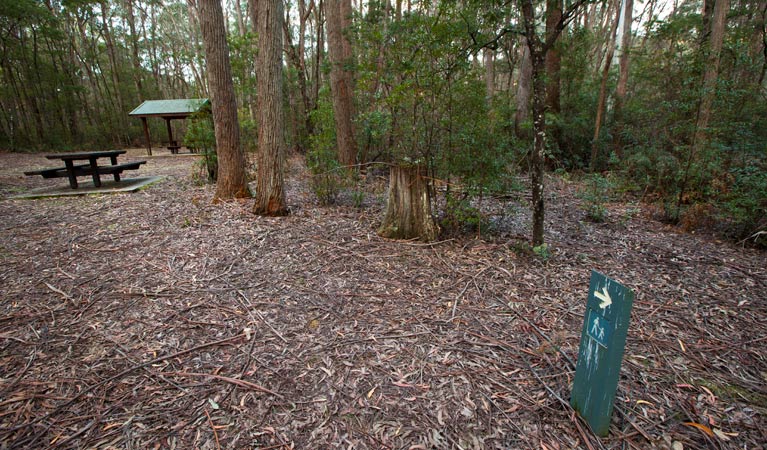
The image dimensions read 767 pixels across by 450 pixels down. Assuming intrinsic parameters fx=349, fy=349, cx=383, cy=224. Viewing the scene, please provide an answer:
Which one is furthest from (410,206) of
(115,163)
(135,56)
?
(135,56)

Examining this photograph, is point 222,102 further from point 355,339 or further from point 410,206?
point 355,339

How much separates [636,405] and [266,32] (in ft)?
17.2

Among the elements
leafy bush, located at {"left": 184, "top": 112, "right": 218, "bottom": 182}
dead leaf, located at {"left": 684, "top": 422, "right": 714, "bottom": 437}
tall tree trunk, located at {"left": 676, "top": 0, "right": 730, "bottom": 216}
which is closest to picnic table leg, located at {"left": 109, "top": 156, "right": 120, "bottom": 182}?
leafy bush, located at {"left": 184, "top": 112, "right": 218, "bottom": 182}

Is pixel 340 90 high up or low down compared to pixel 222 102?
up

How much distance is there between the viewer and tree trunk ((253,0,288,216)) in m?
4.52

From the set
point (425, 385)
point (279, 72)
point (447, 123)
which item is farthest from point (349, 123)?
point (425, 385)

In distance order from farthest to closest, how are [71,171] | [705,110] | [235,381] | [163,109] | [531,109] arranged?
[163,109]
[531,109]
[71,171]
[705,110]
[235,381]

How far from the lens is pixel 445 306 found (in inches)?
118

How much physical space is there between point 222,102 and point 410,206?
A: 11.5 ft

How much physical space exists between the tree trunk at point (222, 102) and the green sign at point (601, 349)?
5.32 metres

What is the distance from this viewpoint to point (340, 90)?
753 centimetres

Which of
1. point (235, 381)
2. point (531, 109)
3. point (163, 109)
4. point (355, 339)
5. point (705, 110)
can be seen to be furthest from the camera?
point (163, 109)

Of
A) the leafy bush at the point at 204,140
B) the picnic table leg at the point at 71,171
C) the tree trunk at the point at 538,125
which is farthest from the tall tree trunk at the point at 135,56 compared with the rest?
the tree trunk at the point at 538,125

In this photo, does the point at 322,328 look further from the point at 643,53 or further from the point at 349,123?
the point at 643,53
